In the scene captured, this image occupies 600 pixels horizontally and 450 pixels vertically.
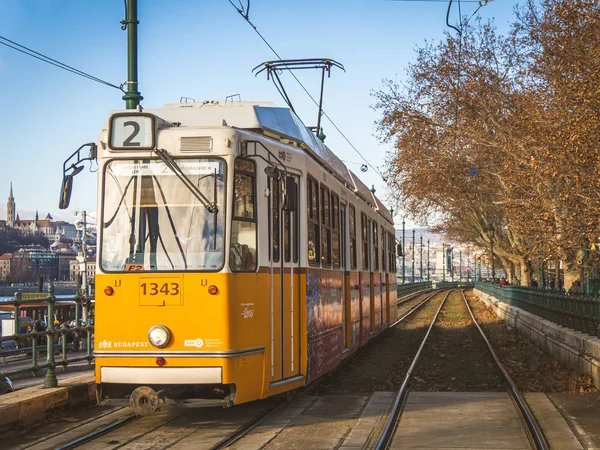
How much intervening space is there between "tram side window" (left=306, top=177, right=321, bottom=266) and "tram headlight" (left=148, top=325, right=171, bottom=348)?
239cm

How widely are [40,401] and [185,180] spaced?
2.86 meters

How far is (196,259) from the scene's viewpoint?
8.44 metres

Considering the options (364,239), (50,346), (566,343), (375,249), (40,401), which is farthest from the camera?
(375,249)

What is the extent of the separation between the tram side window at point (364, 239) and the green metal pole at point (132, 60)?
192 inches

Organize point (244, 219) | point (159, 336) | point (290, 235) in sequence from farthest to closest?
point (290, 235) → point (244, 219) → point (159, 336)

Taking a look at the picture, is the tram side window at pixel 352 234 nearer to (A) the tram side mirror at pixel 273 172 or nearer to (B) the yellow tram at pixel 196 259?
(B) the yellow tram at pixel 196 259

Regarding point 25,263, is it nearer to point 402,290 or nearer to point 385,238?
point 402,290

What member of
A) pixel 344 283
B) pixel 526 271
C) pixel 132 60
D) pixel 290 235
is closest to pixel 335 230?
pixel 344 283

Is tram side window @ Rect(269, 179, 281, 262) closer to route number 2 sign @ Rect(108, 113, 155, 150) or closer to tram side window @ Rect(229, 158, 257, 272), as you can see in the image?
Result: tram side window @ Rect(229, 158, 257, 272)

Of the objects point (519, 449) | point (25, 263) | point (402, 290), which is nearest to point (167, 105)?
point (519, 449)

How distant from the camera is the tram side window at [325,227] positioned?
11062mm

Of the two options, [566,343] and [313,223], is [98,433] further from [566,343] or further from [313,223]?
[566,343]

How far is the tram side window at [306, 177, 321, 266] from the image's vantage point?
10258 millimetres

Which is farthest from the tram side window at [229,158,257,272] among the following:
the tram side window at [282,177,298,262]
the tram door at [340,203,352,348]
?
the tram door at [340,203,352,348]
